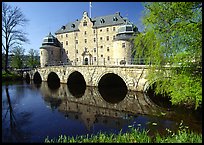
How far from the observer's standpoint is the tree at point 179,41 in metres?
6.50

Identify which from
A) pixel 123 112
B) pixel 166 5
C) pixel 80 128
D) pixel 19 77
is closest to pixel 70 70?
pixel 19 77

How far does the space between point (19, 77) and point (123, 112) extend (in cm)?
2393

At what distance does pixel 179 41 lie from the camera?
23.5 feet

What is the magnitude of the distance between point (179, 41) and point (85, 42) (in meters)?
30.9

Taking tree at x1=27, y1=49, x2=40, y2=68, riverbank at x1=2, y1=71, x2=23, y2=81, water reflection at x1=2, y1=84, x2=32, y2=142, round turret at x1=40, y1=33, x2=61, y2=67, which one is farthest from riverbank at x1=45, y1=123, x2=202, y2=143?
tree at x1=27, y1=49, x2=40, y2=68

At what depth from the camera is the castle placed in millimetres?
34406

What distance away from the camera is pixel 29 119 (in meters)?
9.97

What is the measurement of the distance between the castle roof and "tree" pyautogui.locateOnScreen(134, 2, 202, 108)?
954 inches

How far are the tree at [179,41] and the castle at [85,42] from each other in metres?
24.3

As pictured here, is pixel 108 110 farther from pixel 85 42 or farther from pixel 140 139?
Result: pixel 85 42

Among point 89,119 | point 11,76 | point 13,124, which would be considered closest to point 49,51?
point 11,76

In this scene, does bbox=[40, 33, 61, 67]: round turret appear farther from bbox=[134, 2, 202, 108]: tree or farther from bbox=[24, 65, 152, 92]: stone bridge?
bbox=[134, 2, 202, 108]: tree

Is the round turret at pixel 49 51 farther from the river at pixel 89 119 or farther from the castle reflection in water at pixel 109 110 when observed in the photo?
the river at pixel 89 119

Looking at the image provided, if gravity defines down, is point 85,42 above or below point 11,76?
above
